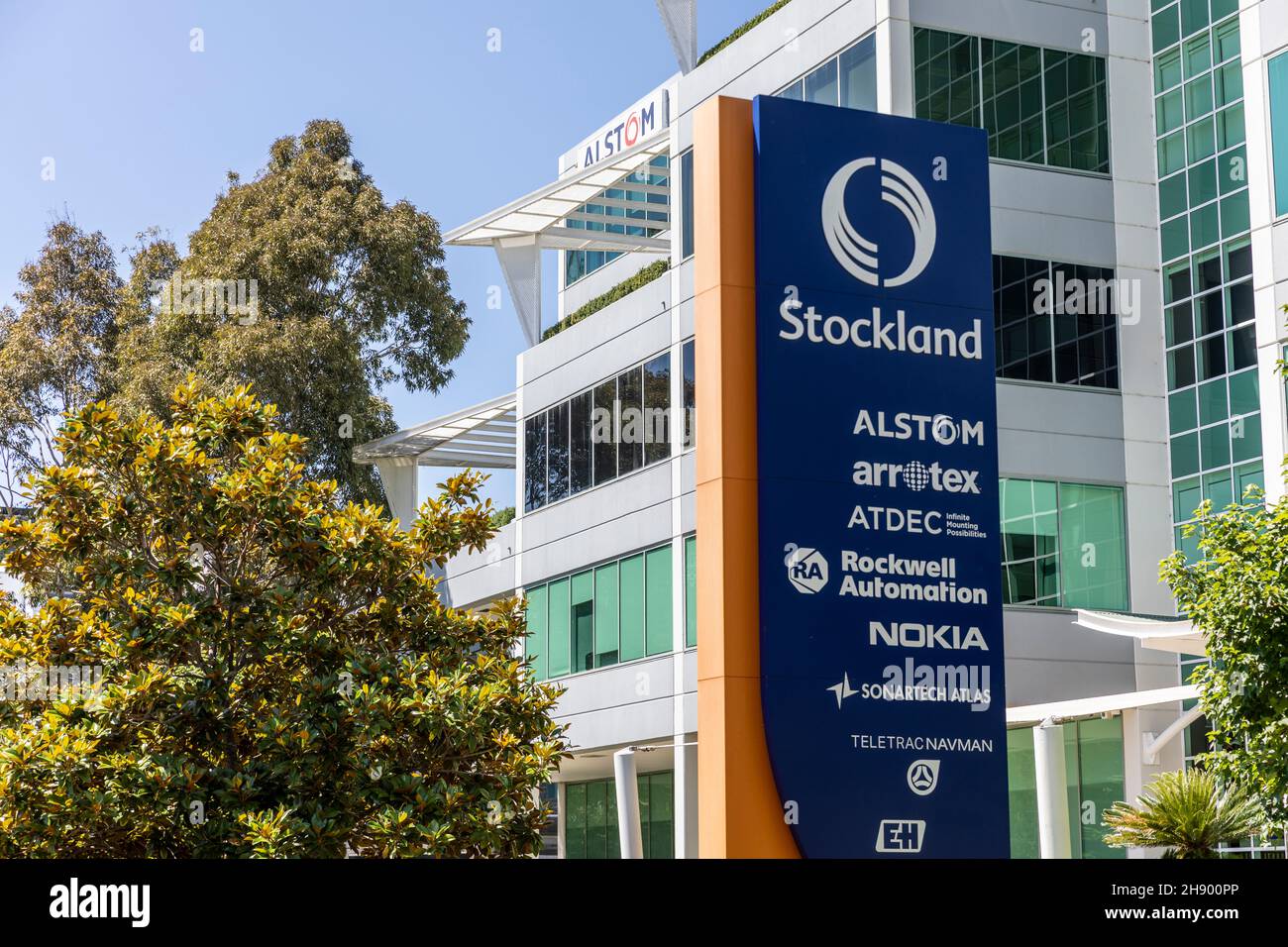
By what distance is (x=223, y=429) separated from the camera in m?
15.6

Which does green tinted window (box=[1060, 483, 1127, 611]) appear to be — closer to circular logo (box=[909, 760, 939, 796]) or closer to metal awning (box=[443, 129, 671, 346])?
metal awning (box=[443, 129, 671, 346])

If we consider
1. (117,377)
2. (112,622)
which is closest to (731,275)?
(112,622)

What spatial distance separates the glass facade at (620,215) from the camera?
34.5 m

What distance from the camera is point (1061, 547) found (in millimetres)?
27062

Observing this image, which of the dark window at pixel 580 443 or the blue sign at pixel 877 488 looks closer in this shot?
the blue sign at pixel 877 488

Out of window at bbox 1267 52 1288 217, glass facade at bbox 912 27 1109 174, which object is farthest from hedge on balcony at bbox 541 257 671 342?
window at bbox 1267 52 1288 217

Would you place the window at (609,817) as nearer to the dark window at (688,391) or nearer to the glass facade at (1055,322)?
the dark window at (688,391)

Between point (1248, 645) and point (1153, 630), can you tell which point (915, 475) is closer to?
point (1248, 645)

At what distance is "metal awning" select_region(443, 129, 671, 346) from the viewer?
33.0 m

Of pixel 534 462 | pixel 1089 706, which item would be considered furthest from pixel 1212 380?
pixel 534 462

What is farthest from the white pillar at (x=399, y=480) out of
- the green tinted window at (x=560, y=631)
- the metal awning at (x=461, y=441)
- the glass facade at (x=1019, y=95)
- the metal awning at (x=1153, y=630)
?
the metal awning at (x=1153, y=630)

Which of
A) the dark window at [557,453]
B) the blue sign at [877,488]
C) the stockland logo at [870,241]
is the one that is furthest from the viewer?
the dark window at [557,453]

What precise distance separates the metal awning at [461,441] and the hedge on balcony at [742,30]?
10307mm
